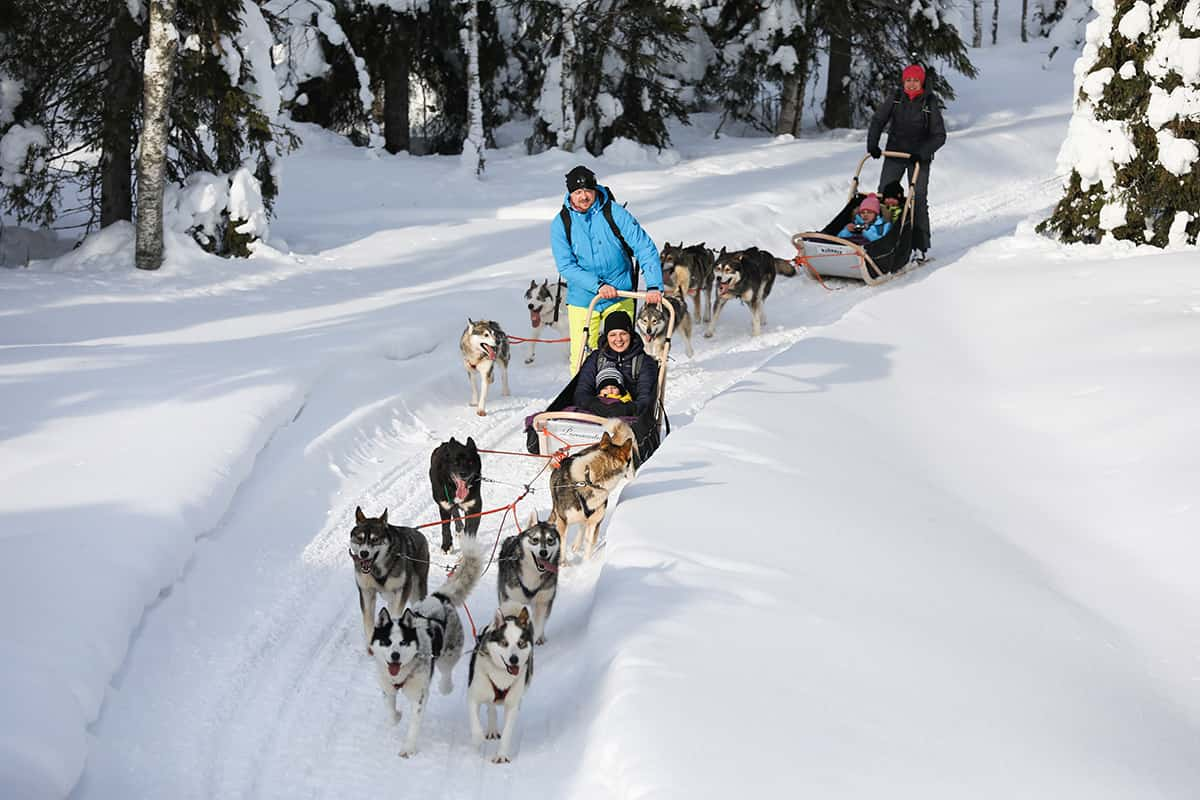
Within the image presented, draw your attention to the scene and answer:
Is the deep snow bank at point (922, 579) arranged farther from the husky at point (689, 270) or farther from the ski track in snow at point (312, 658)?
the husky at point (689, 270)

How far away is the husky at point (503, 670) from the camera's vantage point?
184 inches

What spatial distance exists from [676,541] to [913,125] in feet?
27.8

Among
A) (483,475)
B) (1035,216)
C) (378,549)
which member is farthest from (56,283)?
(1035,216)

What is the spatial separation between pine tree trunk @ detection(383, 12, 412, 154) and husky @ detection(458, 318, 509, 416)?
36.4 feet

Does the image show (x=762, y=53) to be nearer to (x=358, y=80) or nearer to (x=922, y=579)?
(x=358, y=80)

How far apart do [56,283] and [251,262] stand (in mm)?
1988

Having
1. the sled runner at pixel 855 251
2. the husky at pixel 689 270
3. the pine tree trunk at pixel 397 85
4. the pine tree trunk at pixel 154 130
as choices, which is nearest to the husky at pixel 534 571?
the husky at pixel 689 270

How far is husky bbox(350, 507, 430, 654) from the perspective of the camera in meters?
5.48

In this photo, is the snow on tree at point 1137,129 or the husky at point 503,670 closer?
the husky at point 503,670

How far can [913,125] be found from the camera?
12.9 m

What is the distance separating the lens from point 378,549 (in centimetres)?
550

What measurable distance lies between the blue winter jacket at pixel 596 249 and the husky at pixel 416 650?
334cm

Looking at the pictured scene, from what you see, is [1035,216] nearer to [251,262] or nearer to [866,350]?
[866,350]

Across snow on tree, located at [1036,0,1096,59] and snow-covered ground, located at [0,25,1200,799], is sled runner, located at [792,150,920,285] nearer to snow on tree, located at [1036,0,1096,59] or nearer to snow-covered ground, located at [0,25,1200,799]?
snow-covered ground, located at [0,25,1200,799]
